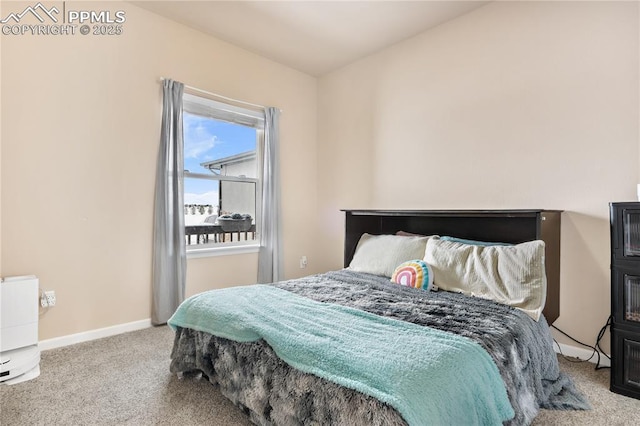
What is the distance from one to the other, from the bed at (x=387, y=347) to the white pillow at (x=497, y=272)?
11 millimetres

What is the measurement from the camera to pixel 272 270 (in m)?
3.58

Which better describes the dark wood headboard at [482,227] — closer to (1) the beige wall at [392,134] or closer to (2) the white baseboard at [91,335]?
(1) the beige wall at [392,134]

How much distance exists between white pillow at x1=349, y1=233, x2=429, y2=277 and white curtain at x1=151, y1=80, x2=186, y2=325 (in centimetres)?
153

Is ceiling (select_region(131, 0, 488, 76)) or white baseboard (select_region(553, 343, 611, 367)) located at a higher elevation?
ceiling (select_region(131, 0, 488, 76))

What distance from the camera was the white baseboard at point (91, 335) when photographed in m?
2.36

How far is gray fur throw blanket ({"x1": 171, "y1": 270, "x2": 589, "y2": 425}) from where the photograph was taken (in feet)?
3.79

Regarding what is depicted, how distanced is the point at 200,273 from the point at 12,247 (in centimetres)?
136

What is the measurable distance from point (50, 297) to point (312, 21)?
2.98 meters

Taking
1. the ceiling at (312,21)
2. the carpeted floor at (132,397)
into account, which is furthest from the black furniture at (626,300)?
the ceiling at (312,21)

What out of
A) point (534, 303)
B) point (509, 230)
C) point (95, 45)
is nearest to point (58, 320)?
point (95, 45)

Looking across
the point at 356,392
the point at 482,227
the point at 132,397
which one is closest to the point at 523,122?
the point at 482,227

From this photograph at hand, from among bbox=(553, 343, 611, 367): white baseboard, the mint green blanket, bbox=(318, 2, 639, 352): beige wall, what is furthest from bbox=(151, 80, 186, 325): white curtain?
bbox=(553, 343, 611, 367): white baseboard

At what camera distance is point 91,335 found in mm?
2541

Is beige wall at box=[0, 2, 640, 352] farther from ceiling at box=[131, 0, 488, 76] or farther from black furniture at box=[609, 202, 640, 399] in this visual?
black furniture at box=[609, 202, 640, 399]
